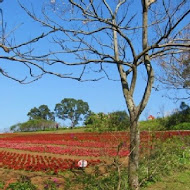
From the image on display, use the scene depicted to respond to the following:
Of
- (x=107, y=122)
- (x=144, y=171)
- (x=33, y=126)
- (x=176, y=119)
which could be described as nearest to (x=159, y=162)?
(x=144, y=171)

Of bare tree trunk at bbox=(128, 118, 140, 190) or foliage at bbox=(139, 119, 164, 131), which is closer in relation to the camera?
bare tree trunk at bbox=(128, 118, 140, 190)

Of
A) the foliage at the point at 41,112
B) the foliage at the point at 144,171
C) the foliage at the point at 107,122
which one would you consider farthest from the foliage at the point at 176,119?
the foliage at the point at 41,112

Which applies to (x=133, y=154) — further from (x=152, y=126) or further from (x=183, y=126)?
(x=183, y=126)

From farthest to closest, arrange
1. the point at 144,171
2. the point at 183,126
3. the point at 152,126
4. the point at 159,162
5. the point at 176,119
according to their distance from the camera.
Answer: the point at 176,119, the point at 183,126, the point at 152,126, the point at 159,162, the point at 144,171

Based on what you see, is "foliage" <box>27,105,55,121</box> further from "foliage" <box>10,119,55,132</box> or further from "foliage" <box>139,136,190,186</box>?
"foliage" <box>139,136,190,186</box>

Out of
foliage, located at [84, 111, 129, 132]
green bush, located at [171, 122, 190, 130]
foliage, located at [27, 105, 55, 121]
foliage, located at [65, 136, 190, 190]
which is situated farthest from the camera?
foliage, located at [27, 105, 55, 121]

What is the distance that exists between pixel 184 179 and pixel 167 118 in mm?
22898

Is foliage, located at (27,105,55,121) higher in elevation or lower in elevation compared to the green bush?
higher

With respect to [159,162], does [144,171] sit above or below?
below

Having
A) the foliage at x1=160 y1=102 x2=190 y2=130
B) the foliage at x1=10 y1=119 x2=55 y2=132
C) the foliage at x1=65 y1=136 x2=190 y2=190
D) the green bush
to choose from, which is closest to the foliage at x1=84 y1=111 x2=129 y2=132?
the foliage at x1=65 y1=136 x2=190 y2=190

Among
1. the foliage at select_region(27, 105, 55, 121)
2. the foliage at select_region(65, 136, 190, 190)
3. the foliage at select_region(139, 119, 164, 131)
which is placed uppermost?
the foliage at select_region(27, 105, 55, 121)

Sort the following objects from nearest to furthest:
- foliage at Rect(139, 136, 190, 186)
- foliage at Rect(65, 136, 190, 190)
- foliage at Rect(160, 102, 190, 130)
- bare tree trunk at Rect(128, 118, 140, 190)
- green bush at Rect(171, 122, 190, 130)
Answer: foliage at Rect(65, 136, 190, 190), bare tree trunk at Rect(128, 118, 140, 190), foliage at Rect(139, 136, 190, 186), green bush at Rect(171, 122, 190, 130), foliage at Rect(160, 102, 190, 130)

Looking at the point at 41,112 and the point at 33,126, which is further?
the point at 41,112

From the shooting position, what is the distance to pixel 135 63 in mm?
6742
